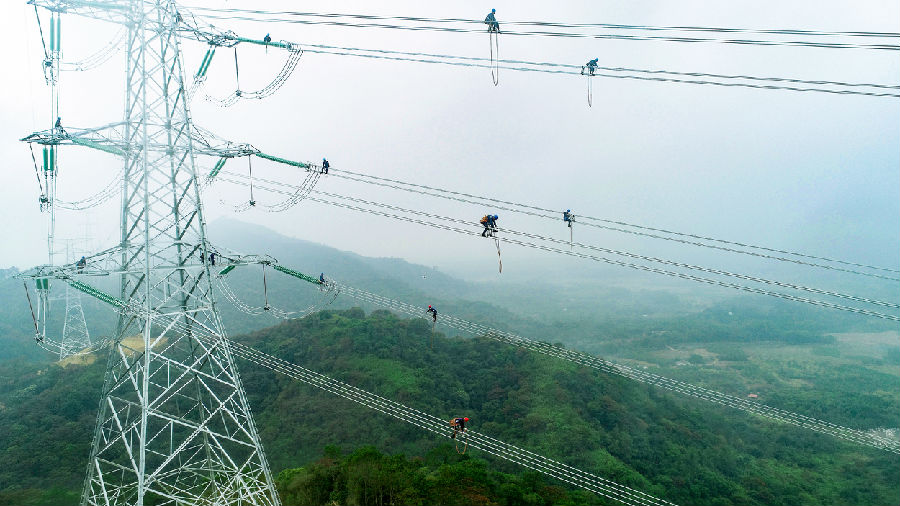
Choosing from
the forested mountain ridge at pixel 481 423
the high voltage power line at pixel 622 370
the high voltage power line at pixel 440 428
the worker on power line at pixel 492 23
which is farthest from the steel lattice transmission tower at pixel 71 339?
the worker on power line at pixel 492 23

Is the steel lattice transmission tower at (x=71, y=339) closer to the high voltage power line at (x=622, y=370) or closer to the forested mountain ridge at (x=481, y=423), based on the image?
the high voltage power line at (x=622, y=370)

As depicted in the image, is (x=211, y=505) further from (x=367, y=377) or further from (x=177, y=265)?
(x=367, y=377)

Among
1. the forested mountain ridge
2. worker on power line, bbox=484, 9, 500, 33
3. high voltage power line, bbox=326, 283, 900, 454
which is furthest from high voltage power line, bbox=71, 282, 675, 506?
worker on power line, bbox=484, 9, 500, 33

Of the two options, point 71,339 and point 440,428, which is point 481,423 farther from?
point 71,339

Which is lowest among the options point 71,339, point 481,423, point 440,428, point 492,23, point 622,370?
point 481,423

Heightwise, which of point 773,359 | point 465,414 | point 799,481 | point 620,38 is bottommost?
point 773,359

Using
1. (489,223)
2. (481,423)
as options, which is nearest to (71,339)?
(489,223)

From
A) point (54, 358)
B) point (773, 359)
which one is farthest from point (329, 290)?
point (773, 359)

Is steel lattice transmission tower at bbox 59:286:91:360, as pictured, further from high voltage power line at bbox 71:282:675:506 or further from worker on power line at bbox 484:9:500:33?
worker on power line at bbox 484:9:500:33
